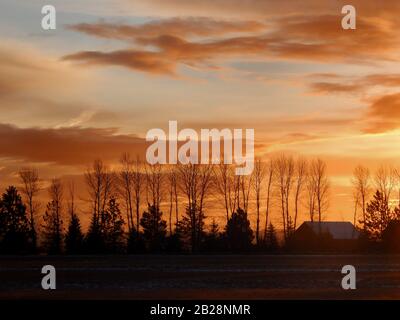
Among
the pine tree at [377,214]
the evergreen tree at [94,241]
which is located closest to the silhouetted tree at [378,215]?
Answer: the pine tree at [377,214]

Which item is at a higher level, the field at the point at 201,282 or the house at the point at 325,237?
the house at the point at 325,237

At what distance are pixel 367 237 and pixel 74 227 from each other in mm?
39466

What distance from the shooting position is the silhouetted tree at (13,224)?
8994 cm

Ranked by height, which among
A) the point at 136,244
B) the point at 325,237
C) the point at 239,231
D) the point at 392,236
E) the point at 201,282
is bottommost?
the point at 201,282

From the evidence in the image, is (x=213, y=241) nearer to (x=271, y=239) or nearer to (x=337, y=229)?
(x=271, y=239)

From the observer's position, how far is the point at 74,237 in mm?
92562

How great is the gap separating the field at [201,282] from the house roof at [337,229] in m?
56.4

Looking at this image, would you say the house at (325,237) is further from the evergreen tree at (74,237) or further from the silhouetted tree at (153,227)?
the evergreen tree at (74,237)

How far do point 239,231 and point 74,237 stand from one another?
21341 millimetres

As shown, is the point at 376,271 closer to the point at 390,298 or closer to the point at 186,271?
the point at 186,271

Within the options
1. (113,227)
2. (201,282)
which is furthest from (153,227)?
(201,282)

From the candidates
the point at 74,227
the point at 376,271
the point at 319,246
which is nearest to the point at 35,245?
the point at 74,227

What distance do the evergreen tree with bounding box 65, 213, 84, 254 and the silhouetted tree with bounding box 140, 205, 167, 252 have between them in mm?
8537

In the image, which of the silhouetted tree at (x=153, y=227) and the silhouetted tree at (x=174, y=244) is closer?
the silhouetted tree at (x=174, y=244)
